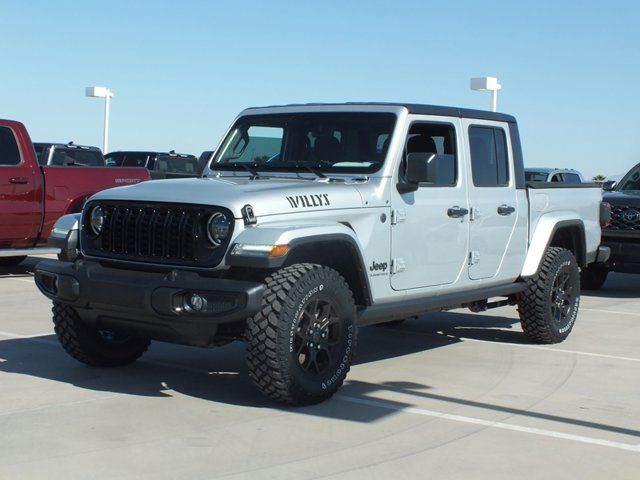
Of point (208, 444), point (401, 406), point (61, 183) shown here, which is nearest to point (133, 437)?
point (208, 444)

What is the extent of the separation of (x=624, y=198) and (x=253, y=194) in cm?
785

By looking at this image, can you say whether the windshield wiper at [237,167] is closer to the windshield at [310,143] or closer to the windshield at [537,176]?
the windshield at [310,143]

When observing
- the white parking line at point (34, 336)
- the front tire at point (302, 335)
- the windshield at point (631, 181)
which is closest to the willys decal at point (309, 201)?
the front tire at point (302, 335)

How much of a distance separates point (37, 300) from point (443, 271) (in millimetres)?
5243

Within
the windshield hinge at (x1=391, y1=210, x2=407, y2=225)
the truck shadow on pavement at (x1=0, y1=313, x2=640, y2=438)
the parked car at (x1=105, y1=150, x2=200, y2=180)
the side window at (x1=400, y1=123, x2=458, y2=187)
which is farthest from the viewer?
the parked car at (x1=105, y1=150, x2=200, y2=180)

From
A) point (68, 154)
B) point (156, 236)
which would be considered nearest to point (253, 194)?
point (156, 236)

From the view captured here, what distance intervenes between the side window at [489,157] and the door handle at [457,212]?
14.3 inches

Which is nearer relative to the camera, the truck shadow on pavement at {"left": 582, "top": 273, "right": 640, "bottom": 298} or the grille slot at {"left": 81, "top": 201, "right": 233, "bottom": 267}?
the grille slot at {"left": 81, "top": 201, "right": 233, "bottom": 267}

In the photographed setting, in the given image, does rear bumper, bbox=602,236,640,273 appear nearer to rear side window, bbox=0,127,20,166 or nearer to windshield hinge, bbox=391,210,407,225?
windshield hinge, bbox=391,210,407,225

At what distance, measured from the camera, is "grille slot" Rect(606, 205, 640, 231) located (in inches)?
483

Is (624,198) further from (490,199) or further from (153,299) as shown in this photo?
(153,299)

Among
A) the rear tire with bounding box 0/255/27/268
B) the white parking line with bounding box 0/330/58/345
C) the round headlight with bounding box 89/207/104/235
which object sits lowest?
the rear tire with bounding box 0/255/27/268

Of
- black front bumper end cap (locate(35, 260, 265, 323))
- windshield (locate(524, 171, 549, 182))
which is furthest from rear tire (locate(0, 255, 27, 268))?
windshield (locate(524, 171, 549, 182))

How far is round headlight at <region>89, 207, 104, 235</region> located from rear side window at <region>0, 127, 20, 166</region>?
6057 mm
